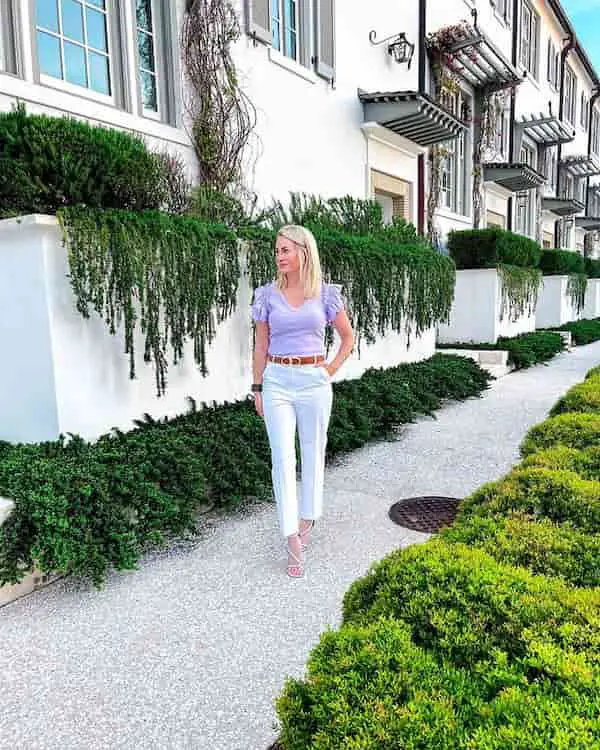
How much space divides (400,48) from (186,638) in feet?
35.8

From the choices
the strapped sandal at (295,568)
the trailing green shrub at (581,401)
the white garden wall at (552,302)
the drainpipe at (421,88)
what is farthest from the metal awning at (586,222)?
the strapped sandal at (295,568)

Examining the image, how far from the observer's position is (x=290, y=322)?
10.8ft

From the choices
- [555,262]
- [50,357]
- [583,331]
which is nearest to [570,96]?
[555,262]

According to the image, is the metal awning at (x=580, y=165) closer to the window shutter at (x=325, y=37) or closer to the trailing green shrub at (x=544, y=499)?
the window shutter at (x=325, y=37)

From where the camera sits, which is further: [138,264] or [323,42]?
[323,42]

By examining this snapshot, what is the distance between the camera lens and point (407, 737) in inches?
52.9

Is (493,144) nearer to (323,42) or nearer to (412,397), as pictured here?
(323,42)

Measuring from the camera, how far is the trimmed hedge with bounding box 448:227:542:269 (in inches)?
455

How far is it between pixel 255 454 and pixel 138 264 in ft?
5.25

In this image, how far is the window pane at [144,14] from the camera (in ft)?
21.6

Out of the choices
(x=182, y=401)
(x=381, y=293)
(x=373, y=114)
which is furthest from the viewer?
(x=373, y=114)

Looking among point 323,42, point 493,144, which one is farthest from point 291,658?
point 493,144

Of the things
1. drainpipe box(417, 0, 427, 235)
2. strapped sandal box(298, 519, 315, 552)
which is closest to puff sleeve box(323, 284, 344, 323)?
strapped sandal box(298, 519, 315, 552)

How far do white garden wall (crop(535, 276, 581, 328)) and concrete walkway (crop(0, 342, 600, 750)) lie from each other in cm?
1352
